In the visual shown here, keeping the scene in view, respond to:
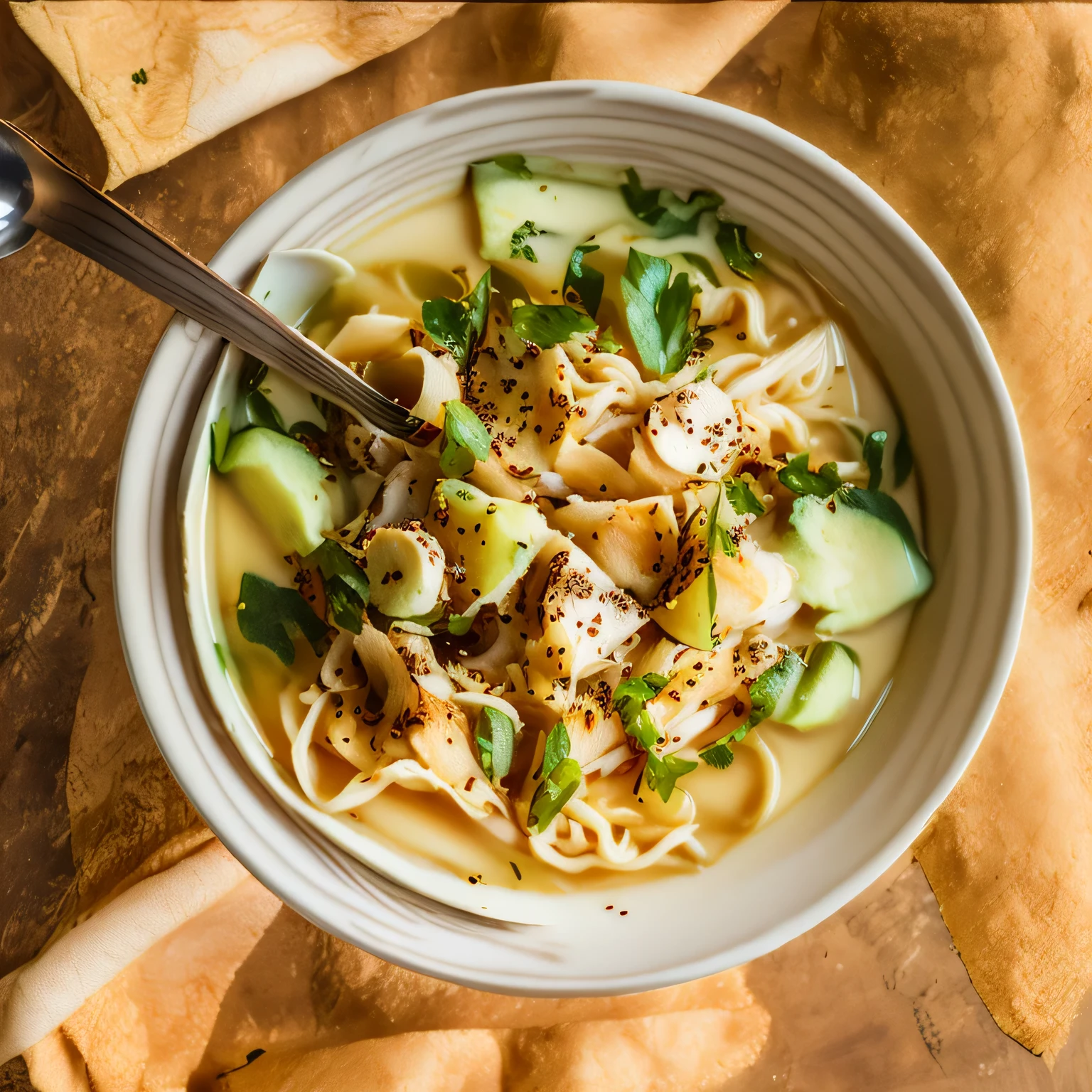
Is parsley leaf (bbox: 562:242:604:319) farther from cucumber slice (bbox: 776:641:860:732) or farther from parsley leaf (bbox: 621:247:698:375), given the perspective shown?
cucumber slice (bbox: 776:641:860:732)

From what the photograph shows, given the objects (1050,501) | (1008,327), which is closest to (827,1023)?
(1050,501)

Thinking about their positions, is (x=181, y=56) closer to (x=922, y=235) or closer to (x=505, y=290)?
(x=505, y=290)

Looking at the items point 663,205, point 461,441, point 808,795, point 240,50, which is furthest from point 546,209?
point 808,795

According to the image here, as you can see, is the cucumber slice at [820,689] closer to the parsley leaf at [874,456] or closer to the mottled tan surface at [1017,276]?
the parsley leaf at [874,456]

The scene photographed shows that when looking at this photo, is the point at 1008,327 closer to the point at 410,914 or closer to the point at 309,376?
the point at 309,376

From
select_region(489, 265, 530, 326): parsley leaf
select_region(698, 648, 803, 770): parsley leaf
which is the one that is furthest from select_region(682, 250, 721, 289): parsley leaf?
select_region(698, 648, 803, 770): parsley leaf

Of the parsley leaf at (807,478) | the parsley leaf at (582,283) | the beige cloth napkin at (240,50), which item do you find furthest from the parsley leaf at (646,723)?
the beige cloth napkin at (240,50)
